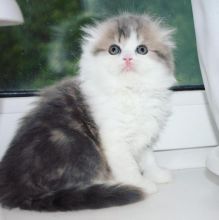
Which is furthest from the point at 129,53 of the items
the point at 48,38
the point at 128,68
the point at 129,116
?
the point at 48,38

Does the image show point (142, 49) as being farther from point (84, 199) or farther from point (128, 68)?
point (84, 199)

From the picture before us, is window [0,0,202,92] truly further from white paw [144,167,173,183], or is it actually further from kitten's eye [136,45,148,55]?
white paw [144,167,173,183]

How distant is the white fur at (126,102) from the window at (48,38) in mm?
224

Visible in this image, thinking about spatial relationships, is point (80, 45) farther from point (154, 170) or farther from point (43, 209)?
point (43, 209)

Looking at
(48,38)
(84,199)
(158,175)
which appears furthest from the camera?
(48,38)

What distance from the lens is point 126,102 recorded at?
1.13m

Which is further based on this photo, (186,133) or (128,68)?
(186,133)

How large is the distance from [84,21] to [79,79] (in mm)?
265

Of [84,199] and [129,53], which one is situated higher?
[129,53]

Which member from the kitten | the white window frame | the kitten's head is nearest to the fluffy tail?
the kitten

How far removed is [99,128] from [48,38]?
0.43m

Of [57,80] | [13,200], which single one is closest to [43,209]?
[13,200]

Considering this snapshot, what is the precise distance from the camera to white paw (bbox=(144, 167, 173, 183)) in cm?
123

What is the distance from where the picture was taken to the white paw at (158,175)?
1.23 m
